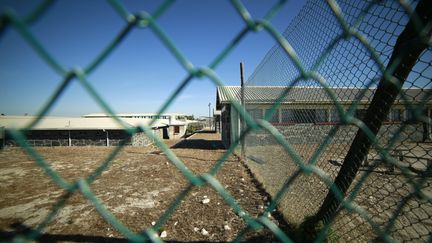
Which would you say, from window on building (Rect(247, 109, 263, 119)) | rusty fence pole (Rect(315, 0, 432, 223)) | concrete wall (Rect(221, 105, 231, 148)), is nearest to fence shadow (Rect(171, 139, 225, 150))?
concrete wall (Rect(221, 105, 231, 148))

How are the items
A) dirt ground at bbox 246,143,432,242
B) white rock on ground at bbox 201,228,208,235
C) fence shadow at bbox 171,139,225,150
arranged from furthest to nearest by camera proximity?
1. fence shadow at bbox 171,139,225,150
2. white rock on ground at bbox 201,228,208,235
3. dirt ground at bbox 246,143,432,242

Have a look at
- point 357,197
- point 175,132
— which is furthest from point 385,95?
point 175,132

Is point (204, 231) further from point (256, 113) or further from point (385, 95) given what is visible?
point (256, 113)

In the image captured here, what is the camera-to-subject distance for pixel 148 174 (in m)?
6.75

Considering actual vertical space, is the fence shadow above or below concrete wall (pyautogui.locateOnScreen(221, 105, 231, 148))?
below

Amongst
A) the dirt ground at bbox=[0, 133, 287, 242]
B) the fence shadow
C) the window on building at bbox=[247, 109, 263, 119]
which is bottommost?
the fence shadow

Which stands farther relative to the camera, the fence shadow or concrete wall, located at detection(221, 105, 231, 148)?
the fence shadow

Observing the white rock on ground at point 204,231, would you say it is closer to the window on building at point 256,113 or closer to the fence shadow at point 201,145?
the window on building at point 256,113

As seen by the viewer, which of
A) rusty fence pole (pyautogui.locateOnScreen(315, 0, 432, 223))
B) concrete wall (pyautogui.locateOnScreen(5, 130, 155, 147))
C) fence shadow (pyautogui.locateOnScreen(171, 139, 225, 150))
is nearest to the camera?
rusty fence pole (pyautogui.locateOnScreen(315, 0, 432, 223))

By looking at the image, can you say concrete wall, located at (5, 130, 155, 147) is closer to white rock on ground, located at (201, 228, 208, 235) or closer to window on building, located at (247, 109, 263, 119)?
window on building, located at (247, 109, 263, 119)

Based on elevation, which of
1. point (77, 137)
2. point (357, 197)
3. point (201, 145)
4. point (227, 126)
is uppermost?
point (227, 126)

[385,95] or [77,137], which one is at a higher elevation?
[385,95]

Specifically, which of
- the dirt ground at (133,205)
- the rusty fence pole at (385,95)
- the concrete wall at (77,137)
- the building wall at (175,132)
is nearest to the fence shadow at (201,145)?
the concrete wall at (77,137)

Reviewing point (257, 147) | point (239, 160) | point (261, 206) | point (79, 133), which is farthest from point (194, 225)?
point (79, 133)
